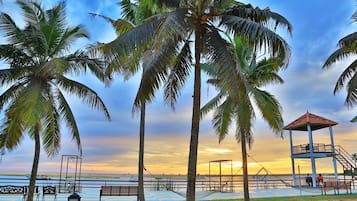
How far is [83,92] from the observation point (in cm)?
995

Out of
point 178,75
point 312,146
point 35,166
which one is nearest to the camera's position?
point 178,75

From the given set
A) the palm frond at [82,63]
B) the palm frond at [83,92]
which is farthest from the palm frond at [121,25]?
the palm frond at [83,92]

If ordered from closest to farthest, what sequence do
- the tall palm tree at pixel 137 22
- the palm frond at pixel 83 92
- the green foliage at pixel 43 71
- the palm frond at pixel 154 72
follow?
the palm frond at pixel 154 72, the green foliage at pixel 43 71, the palm frond at pixel 83 92, the tall palm tree at pixel 137 22

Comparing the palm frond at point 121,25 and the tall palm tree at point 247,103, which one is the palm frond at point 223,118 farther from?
the palm frond at point 121,25

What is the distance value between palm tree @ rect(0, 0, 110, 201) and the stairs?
1544 cm

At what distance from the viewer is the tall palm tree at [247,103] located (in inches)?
387

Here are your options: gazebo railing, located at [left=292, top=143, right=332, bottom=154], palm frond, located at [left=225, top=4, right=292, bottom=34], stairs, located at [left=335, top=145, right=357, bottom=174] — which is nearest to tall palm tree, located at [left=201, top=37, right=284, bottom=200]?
palm frond, located at [left=225, top=4, right=292, bottom=34]

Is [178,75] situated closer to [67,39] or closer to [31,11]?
[67,39]

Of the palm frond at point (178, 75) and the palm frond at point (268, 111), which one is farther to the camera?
the palm frond at point (268, 111)

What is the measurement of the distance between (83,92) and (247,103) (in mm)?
4890

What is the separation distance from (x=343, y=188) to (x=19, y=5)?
1832cm

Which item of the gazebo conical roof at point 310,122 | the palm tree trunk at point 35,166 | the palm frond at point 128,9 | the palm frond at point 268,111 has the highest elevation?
the palm frond at point 128,9

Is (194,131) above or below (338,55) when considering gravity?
below

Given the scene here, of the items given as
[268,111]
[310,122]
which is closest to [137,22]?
[268,111]
